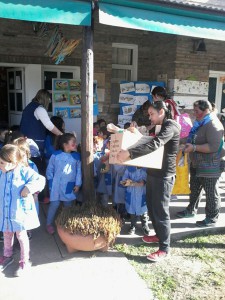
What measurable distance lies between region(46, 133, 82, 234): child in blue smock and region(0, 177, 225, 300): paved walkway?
1.79 ft

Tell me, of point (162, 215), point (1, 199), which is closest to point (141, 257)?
point (162, 215)

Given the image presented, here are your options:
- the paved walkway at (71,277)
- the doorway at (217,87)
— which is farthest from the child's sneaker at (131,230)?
the doorway at (217,87)

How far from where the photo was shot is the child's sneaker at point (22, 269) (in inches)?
118

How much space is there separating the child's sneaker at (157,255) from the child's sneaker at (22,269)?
1.24 m

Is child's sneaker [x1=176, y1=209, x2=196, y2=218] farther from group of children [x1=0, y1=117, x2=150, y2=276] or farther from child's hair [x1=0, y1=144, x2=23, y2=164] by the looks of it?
child's hair [x1=0, y1=144, x2=23, y2=164]

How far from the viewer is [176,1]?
144 inches

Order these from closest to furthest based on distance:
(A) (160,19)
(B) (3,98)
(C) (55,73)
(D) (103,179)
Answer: (A) (160,19) → (D) (103,179) → (C) (55,73) → (B) (3,98)

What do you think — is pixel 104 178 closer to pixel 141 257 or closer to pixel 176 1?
pixel 141 257

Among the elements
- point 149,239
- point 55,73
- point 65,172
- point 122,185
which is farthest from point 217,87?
point 65,172

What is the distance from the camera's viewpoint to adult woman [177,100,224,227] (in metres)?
3.96

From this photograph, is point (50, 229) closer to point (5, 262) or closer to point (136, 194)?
point (5, 262)

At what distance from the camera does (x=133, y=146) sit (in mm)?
2971

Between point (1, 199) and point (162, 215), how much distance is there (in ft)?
5.28

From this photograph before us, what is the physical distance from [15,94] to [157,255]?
16.2ft
